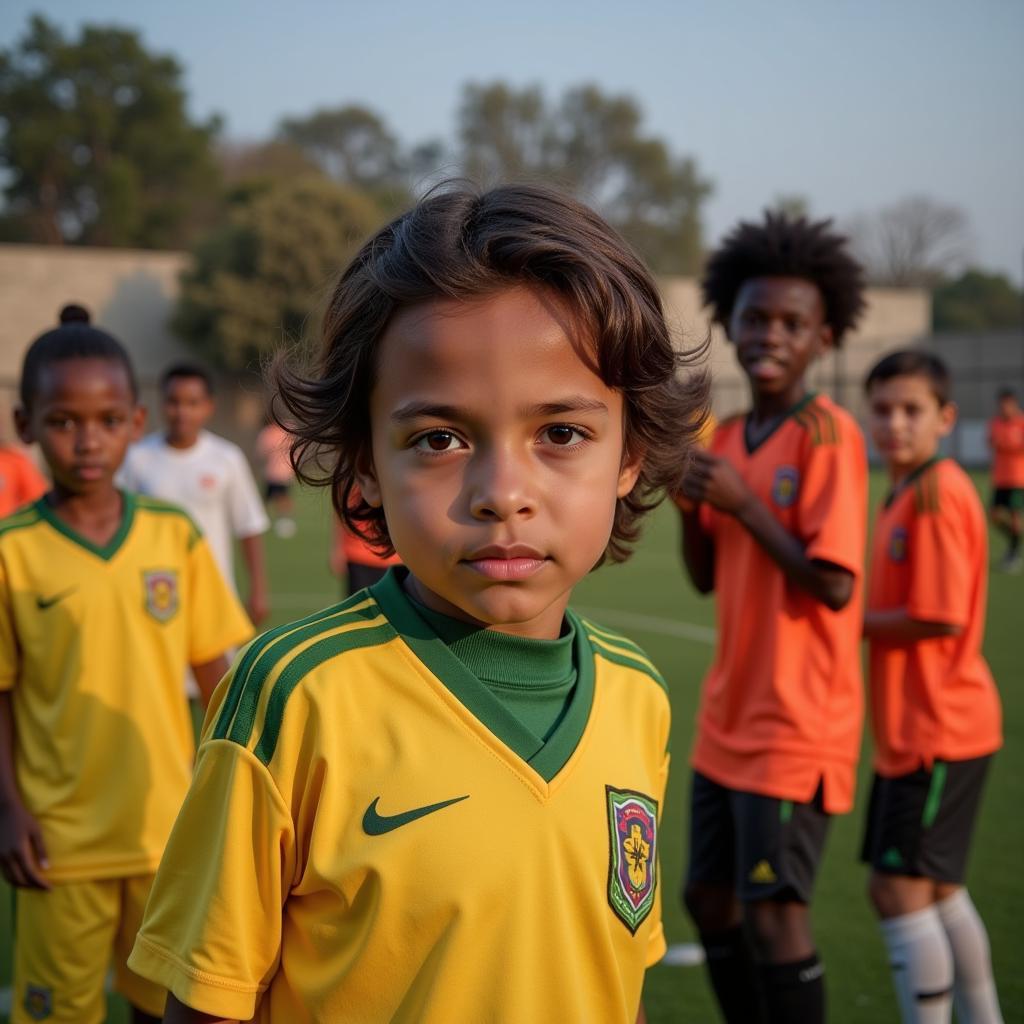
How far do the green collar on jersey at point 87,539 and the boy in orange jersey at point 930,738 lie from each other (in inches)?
85.9

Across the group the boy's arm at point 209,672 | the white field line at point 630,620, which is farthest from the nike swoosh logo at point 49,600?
the white field line at point 630,620

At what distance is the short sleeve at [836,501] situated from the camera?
3.09 meters

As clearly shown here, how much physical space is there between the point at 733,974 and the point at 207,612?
5.97 ft

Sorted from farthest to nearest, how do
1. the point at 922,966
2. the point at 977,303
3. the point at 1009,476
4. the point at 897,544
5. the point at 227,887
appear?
the point at 977,303, the point at 1009,476, the point at 897,544, the point at 922,966, the point at 227,887

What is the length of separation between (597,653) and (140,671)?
1661mm

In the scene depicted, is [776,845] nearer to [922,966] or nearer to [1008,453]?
[922,966]

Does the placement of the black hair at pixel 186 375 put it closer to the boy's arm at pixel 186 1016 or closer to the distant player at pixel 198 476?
the distant player at pixel 198 476

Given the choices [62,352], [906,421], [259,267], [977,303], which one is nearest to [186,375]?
[62,352]

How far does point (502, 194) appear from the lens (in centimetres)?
169

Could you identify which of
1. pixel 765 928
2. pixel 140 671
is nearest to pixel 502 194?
pixel 140 671

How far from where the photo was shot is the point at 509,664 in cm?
164

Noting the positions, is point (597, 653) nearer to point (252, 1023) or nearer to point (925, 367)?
point (252, 1023)

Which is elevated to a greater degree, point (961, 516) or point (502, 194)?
point (502, 194)

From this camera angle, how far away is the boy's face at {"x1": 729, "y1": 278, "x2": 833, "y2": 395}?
3326mm
